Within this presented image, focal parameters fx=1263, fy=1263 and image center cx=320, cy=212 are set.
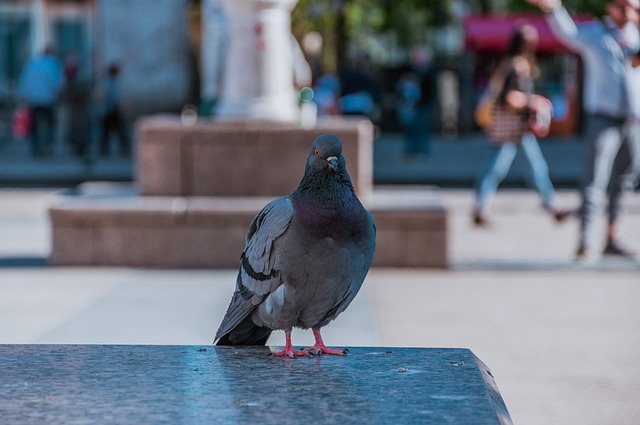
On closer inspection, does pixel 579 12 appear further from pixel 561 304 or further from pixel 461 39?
pixel 561 304

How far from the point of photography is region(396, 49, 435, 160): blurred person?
22.5 m

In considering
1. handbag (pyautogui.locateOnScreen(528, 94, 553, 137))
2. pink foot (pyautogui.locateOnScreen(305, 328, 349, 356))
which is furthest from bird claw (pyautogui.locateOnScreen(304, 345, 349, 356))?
handbag (pyautogui.locateOnScreen(528, 94, 553, 137))

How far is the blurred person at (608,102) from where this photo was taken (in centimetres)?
957

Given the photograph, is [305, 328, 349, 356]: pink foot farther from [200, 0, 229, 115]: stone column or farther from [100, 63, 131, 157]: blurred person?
[100, 63, 131, 157]: blurred person

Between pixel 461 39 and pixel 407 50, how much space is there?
2.79 m

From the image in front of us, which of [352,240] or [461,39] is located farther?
[461,39]

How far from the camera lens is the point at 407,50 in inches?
1543

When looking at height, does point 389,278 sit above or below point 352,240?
below

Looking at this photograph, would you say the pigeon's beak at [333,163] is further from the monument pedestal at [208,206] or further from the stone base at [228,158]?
the stone base at [228,158]

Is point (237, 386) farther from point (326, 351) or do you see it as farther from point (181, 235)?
point (181, 235)

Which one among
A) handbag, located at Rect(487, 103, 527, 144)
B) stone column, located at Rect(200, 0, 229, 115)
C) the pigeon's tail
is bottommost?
the pigeon's tail

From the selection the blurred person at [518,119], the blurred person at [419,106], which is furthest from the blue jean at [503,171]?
the blurred person at [419,106]

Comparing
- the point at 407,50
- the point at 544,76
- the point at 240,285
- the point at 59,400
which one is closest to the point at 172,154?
the point at 240,285

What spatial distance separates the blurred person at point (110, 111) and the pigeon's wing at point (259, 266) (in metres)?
19.4
